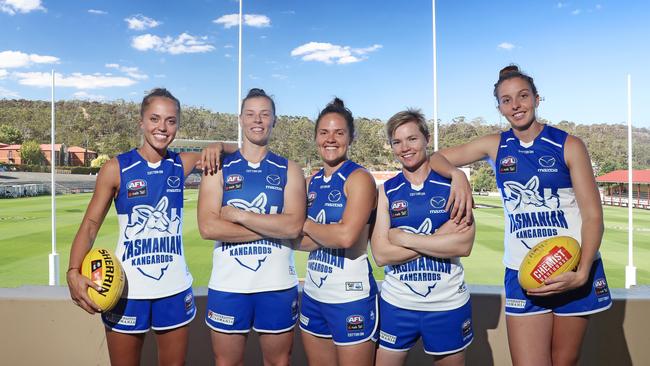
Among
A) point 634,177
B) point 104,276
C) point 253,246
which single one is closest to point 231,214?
point 253,246

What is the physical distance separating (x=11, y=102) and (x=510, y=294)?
349 ft

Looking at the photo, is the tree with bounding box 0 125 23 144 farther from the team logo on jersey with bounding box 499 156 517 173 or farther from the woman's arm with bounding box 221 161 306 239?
the team logo on jersey with bounding box 499 156 517 173

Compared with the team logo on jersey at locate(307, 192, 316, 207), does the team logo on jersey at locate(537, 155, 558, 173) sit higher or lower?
higher

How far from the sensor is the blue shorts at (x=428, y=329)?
2.24 m

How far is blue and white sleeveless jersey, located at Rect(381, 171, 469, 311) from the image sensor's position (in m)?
2.27

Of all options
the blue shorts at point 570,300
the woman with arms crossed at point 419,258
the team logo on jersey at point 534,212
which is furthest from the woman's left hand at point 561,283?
the woman with arms crossed at point 419,258

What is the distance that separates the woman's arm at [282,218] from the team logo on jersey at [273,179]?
53 millimetres

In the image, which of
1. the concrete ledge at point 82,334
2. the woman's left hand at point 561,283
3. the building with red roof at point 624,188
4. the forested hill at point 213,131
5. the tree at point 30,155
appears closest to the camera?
the woman's left hand at point 561,283

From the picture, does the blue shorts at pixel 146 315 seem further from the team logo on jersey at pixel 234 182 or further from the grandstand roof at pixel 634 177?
the grandstand roof at pixel 634 177

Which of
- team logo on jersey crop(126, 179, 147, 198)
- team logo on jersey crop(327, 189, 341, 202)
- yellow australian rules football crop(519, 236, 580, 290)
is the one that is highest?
team logo on jersey crop(126, 179, 147, 198)

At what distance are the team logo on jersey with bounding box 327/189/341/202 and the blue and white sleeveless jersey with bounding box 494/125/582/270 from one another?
849 millimetres

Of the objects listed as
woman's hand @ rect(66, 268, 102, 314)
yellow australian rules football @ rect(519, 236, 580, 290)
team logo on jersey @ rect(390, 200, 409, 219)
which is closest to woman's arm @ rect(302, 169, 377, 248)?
team logo on jersey @ rect(390, 200, 409, 219)

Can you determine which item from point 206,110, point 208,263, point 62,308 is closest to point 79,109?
point 206,110

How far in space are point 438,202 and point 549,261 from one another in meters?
0.57
